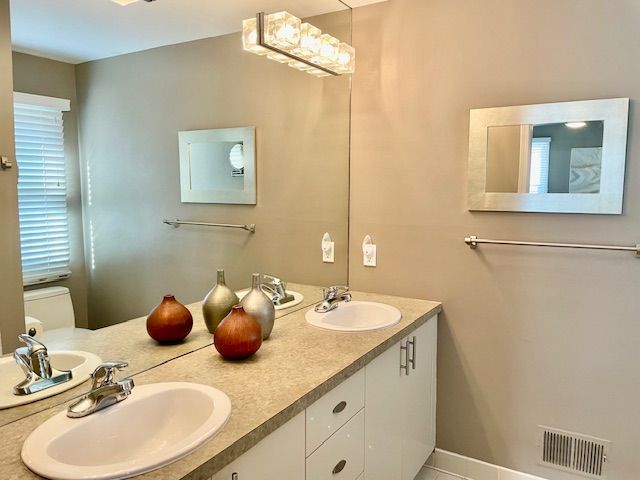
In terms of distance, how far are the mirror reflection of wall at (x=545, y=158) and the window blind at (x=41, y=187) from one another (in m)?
1.76

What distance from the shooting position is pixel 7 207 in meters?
1.24

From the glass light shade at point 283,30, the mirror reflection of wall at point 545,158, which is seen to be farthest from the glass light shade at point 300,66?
the mirror reflection of wall at point 545,158

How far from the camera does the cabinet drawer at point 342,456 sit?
4.91 ft

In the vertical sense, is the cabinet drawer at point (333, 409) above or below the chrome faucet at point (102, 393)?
below

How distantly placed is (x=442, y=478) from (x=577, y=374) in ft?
2.84

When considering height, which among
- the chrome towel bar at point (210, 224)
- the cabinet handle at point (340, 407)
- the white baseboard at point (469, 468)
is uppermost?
the chrome towel bar at point (210, 224)

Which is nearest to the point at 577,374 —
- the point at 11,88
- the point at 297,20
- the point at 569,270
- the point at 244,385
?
the point at 569,270

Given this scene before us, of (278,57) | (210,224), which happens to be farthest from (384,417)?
(278,57)

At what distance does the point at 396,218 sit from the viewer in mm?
2520

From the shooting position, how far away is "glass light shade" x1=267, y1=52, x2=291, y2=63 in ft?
7.12

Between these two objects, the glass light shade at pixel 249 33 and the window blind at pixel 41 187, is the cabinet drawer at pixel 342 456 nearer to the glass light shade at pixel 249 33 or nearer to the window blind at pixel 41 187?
the window blind at pixel 41 187

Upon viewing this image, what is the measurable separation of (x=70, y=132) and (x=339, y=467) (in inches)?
52.7

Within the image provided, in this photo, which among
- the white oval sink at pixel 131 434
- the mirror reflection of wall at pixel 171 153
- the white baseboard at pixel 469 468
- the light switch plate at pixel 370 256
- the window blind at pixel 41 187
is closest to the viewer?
the white oval sink at pixel 131 434

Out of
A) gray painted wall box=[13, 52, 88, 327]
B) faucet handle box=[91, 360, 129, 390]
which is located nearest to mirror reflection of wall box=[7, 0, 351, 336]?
gray painted wall box=[13, 52, 88, 327]
